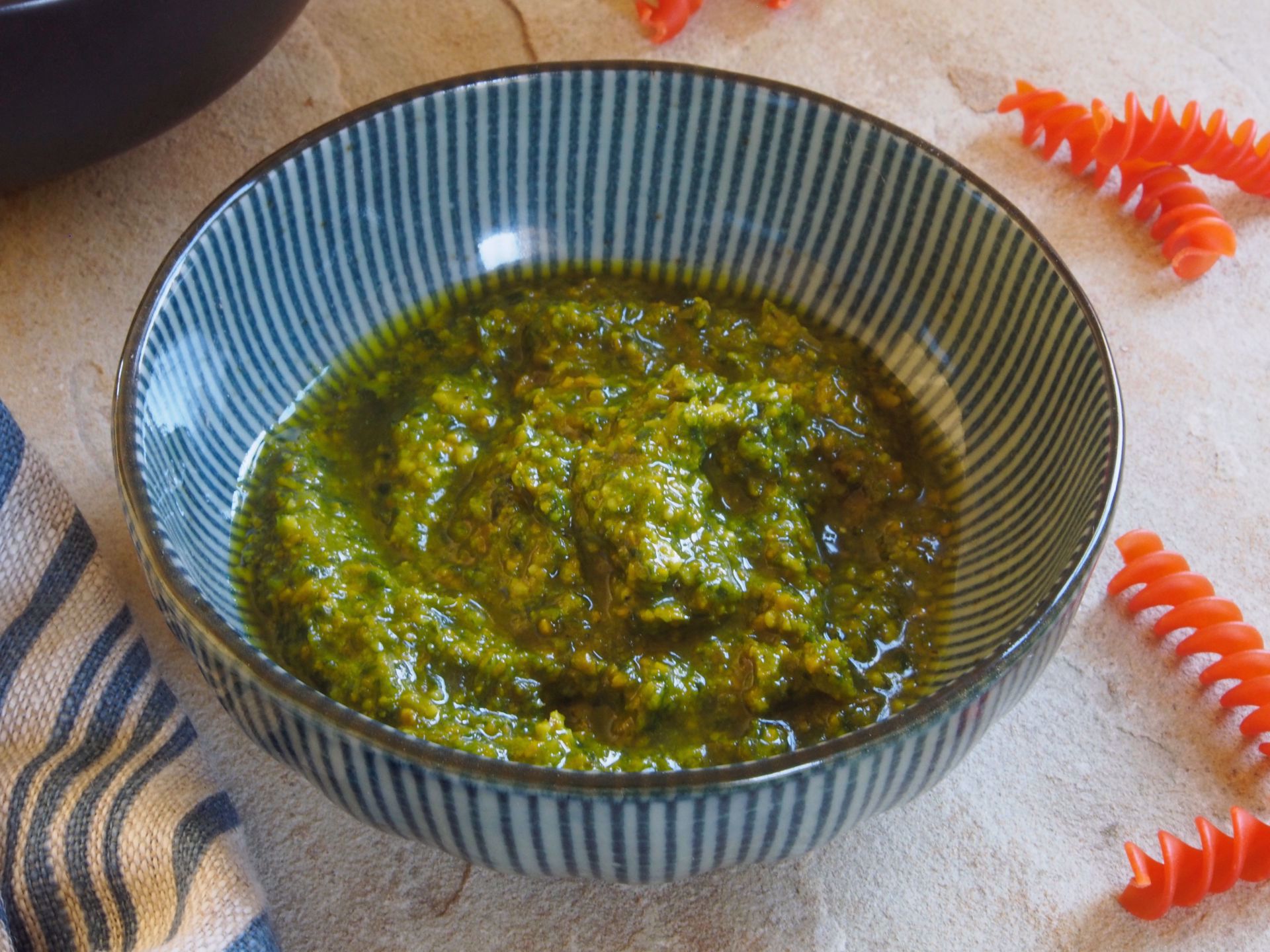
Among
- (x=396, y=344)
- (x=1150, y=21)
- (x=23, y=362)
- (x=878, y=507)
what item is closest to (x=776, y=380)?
(x=878, y=507)

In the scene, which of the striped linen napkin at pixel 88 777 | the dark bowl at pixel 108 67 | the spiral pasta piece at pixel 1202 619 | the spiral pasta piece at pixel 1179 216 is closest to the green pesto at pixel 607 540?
the striped linen napkin at pixel 88 777

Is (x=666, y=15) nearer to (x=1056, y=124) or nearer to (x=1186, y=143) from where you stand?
(x=1056, y=124)

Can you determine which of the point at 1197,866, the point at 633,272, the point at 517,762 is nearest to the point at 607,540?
the point at 517,762

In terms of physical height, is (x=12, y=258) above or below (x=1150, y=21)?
below

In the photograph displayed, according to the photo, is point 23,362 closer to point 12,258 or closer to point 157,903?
point 12,258

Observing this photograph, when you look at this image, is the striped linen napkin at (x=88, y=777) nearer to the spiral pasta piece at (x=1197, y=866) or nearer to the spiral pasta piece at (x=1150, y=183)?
the spiral pasta piece at (x=1197, y=866)

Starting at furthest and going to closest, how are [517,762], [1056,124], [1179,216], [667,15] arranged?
[667,15] → [1056,124] → [1179,216] → [517,762]
